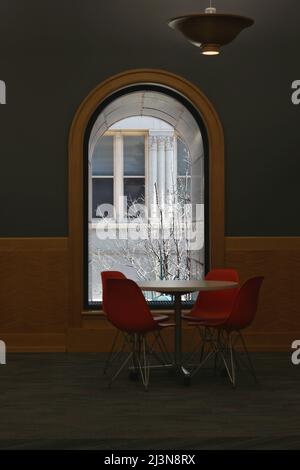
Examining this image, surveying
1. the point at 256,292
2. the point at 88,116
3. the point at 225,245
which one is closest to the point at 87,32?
the point at 88,116

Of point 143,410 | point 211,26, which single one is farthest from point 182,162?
point 143,410

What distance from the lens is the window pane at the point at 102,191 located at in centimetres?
1659

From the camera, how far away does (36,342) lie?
10.1m

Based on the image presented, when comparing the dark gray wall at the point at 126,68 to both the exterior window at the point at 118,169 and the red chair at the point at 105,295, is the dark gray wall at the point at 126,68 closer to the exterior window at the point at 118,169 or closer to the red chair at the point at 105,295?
the red chair at the point at 105,295

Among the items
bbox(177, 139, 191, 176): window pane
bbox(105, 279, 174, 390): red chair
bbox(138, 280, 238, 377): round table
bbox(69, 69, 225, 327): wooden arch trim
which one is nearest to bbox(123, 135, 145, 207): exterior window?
bbox(177, 139, 191, 176): window pane

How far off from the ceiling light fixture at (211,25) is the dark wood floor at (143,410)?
9.29 ft

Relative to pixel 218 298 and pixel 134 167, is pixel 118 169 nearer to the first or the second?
pixel 134 167

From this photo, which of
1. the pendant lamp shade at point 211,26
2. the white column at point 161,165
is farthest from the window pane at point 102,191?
the pendant lamp shade at point 211,26

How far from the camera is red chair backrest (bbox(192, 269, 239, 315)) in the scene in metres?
9.02

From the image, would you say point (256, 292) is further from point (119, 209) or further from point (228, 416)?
point (119, 209)

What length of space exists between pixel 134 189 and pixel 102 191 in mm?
553

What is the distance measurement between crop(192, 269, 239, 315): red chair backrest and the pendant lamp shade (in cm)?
236

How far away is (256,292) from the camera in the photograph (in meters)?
8.19

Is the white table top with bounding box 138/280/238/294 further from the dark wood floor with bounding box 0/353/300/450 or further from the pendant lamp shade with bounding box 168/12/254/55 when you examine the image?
the pendant lamp shade with bounding box 168/12/254/55
